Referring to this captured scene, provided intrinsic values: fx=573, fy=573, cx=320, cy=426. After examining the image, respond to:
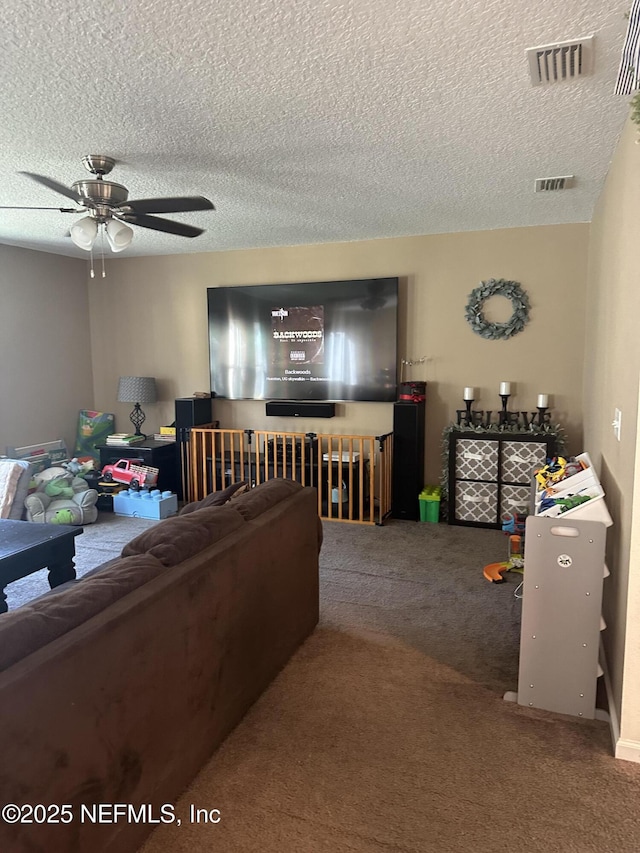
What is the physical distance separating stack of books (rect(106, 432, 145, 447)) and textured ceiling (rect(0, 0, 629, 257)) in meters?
2.40

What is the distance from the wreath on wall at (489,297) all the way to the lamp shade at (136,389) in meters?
3.29

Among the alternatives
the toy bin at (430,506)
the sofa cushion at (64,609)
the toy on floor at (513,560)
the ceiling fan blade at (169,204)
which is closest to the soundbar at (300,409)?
the toy bin at (430,506)

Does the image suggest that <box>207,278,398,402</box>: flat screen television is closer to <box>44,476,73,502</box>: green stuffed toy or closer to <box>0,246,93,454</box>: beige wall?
<box>0,246,93,454</box>: beige wall

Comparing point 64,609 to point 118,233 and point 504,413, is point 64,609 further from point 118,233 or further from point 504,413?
point 504,413

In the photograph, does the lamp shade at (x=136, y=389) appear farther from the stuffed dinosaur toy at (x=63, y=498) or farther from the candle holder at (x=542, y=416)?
the candle holder at (x=542, y=416)

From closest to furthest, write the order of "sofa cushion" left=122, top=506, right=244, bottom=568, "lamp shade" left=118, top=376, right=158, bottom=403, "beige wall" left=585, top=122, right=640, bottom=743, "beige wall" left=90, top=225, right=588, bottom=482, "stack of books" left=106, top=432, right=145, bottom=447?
"sofa cushion" left=122, top=506, right=244, bottom=568, "beige wall" left=585, top=122, right=640, bottom=743, "beige wall" left=90, top=225, right=588, bottom=482, "stack of books" left=106, top=432, right=145, bottom=447, "lamp shade" left=118, top=376, right=158, bottom=403

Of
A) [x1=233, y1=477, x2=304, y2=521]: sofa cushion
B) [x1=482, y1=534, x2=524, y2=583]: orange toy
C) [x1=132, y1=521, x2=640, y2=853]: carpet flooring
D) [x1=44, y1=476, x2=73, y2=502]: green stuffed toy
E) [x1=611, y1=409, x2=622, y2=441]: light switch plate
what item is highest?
[x1=611, y1=409, x2=622, y2=441]: light switch plate

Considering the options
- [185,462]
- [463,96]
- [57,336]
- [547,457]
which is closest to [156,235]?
[57,336]

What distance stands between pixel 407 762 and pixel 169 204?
272 centimetres

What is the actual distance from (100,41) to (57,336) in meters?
4.58

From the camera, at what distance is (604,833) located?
5.85ft

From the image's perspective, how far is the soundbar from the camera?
5.61 meters

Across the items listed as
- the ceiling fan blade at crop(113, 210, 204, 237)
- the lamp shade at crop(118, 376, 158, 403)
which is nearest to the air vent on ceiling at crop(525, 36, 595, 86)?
the ceiling fan blade at crop(113, 210, 204, 237)

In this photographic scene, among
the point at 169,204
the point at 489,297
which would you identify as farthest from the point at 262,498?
the point at 489,297
